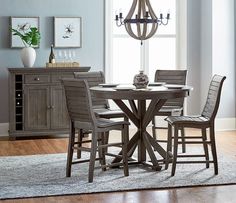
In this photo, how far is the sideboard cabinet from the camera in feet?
24.1

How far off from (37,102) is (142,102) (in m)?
2.24

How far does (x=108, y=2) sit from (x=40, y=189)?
414 centimetres

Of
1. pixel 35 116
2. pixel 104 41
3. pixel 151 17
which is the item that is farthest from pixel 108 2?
pixel 151 17

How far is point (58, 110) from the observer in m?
7.52

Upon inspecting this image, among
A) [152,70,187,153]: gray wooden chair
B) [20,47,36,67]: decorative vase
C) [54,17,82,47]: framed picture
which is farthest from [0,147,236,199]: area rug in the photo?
[54,17,82,47]: framed picture

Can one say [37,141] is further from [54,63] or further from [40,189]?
[40,189]

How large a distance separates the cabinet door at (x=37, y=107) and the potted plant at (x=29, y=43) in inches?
14.0

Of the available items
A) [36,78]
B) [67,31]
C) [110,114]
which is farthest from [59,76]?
[110,114]

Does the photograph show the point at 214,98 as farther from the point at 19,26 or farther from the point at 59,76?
the point at 19,26

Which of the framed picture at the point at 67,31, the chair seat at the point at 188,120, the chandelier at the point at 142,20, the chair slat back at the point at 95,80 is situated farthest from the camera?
the framed picture at the point at 67,31

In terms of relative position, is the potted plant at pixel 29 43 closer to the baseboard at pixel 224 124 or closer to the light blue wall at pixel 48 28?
the light blue wall at pixel 48 28

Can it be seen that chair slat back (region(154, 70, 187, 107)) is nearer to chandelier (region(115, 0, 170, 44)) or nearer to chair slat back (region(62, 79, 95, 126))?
chandelier (region(115, 0, 170, 44))

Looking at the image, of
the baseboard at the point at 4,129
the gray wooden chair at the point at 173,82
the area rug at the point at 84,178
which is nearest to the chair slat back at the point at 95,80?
the gray wooden chair at the point at 173,82

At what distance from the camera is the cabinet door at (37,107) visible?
739cm
